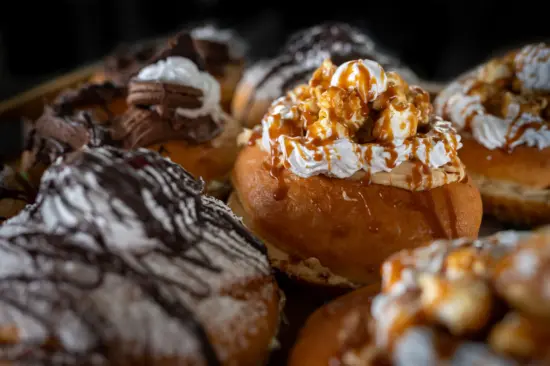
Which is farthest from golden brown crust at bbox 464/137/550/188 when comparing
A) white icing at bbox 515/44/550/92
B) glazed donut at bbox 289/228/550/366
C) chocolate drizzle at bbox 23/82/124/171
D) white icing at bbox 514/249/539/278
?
chocolate drizzle at bbox 23/82/124/171

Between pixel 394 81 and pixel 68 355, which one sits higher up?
pixel 394 81

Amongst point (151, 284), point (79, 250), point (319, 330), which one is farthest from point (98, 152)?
point (319, 330)

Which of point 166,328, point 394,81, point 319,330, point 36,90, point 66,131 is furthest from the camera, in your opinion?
point 36,90

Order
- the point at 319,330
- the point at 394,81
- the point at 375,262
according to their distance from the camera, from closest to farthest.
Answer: the point at 319,330
the point at 375,262
the point at 394,81

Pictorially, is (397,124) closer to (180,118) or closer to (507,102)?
(507,102)

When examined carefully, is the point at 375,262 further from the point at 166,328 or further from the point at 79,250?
the point at 79,250

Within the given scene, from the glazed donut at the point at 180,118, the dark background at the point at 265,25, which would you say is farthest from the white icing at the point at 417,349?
the dark background at the point at 265,25

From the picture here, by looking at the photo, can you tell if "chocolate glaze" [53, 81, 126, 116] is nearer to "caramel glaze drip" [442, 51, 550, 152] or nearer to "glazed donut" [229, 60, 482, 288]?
"glazed donut" [229, 60, 482, 288]
